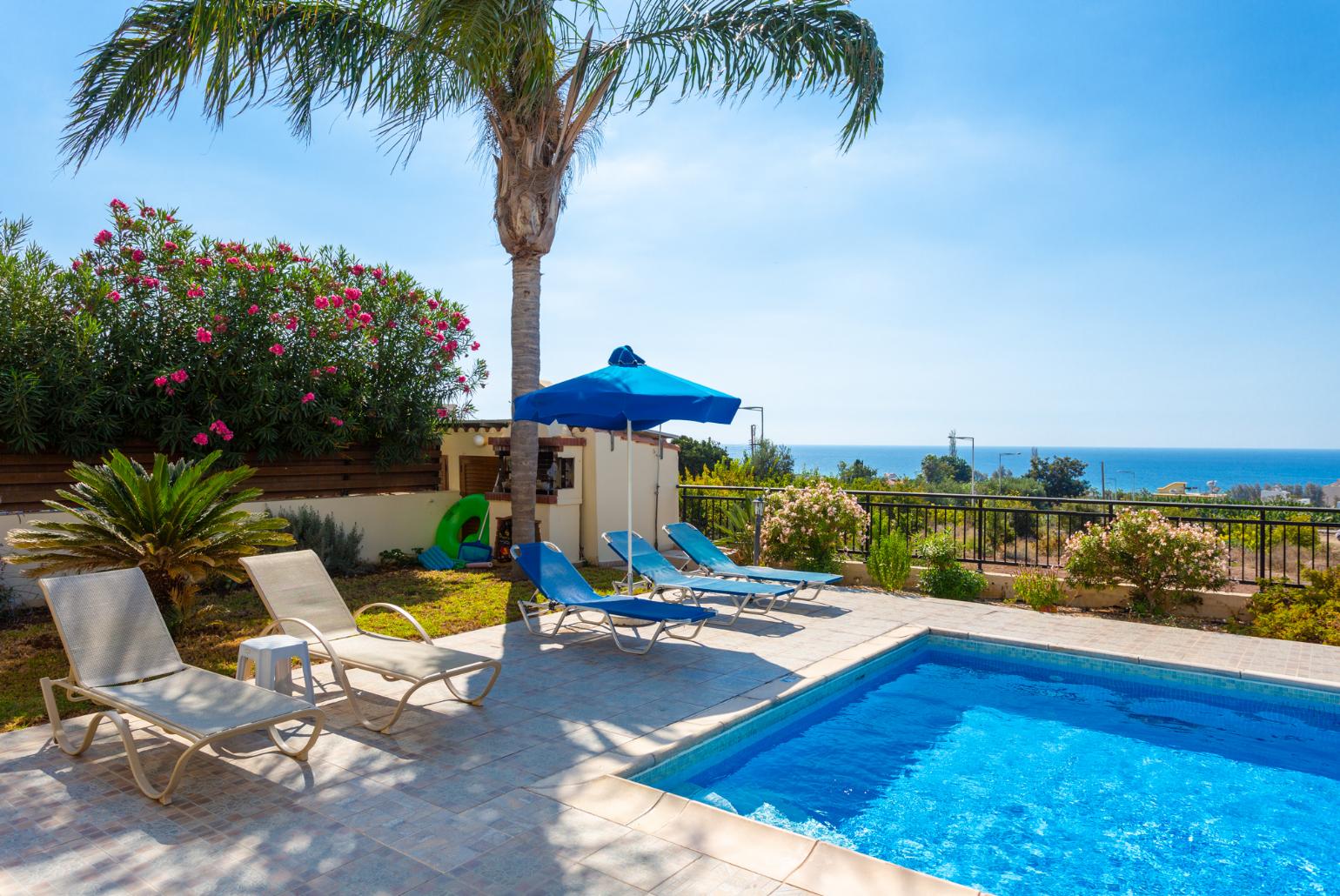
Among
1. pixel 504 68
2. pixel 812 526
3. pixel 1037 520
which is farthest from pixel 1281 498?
pixel 504 68

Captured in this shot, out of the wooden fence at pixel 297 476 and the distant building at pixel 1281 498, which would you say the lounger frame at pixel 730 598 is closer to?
the wooden fence at pixel 297 476

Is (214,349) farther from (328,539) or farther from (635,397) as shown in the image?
(635,397)

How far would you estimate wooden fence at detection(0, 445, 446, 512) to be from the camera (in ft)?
27.3

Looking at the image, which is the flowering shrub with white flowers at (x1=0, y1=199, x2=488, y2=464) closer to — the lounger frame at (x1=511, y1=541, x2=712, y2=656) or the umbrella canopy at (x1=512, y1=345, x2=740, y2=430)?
the umbrella canopy at (x1=512, y1=345, x2=740, y2=430)

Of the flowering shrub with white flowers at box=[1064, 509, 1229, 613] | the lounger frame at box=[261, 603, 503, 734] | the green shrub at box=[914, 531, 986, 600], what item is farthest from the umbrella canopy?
the flowering shrub with white flowers at box=[1064, 509, 1229, 613]

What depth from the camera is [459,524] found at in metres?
12.0

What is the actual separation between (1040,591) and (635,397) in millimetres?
5496

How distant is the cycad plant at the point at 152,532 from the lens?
19.6ft

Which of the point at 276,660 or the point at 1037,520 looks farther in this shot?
the point at 1037,520

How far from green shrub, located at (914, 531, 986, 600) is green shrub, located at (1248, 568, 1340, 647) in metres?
2.80

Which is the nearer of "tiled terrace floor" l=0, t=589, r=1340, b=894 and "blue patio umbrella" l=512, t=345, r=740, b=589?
"tiled terrace floor" l=0, t=589, r=1340, b=894

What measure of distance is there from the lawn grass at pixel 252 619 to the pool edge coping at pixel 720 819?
342 centimetres

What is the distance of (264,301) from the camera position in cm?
976

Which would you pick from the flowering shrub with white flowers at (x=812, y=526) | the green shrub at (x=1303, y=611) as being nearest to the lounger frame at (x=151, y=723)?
the flowering shrub with white flowers at (x=812, y=526)
